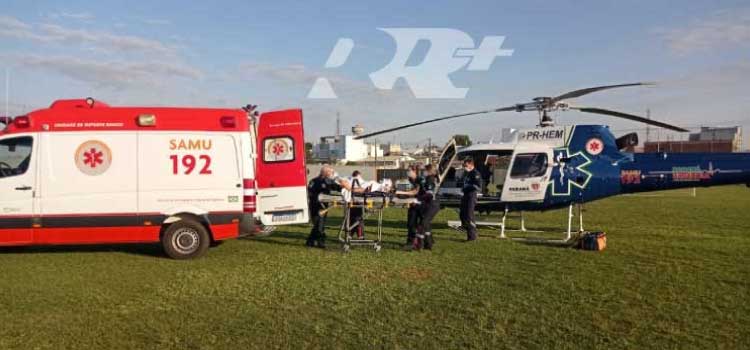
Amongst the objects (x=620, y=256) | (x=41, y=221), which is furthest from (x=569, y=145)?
(x=41, y=221)

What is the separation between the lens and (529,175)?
11500 mm

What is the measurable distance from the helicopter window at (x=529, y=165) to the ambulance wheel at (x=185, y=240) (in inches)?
265

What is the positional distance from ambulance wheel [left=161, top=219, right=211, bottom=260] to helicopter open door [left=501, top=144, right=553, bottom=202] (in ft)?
21.4

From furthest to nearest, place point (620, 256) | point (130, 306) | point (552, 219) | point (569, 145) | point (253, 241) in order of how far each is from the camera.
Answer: point (552, 219) < point (569, 145) < point (253, 241) < point (620, 256) < point (130, 306)

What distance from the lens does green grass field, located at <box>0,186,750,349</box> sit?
483 centimetres

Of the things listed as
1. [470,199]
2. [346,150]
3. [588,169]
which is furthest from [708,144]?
[470,199]

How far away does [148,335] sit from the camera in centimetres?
488

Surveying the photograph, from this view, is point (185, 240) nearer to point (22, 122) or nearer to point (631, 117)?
point (22, 122)

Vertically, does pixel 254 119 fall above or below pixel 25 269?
above

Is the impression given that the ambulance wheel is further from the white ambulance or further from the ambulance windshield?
the ambulance windshield

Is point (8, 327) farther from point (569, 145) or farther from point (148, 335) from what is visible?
point (569, 145)

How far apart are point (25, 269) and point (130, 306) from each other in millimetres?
2985

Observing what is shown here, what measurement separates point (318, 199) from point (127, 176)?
129 inches

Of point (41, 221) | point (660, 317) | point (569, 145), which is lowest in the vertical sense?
point (660, 317)
